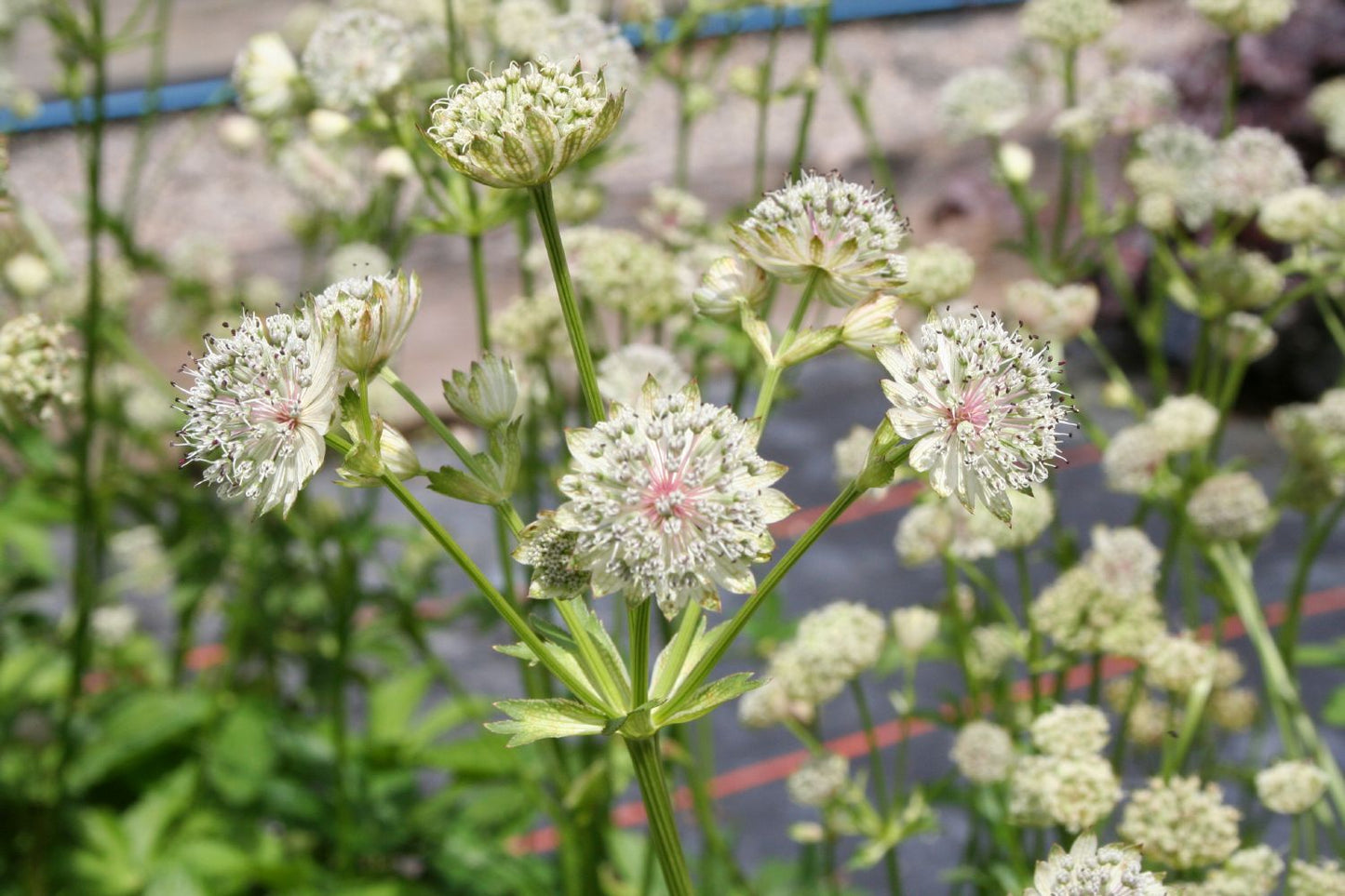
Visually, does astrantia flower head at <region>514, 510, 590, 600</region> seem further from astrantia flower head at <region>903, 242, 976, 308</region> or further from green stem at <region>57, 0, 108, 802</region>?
green stem at <region>57, 0, 108, 802</region>

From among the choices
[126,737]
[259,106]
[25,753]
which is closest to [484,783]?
[126,737]

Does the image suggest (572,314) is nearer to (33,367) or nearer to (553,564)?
(553,564)

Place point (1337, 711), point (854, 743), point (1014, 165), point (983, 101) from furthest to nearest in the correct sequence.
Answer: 1. point (854, 743)
2. point (983, 101)
3. point (1014, 165)
4. point (1337, 711)

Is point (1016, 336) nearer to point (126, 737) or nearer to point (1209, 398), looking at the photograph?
point (1209, 398)

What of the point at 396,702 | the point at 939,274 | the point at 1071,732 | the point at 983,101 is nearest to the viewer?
the point at 1071,732

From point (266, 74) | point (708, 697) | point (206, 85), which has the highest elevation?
point (206, 85)

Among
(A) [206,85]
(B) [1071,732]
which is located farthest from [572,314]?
(A) [206,85]
